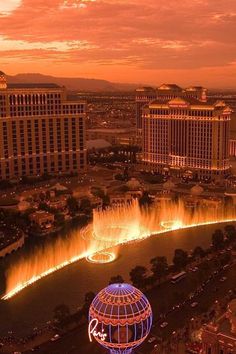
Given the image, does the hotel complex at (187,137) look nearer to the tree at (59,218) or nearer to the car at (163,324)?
the tree at (59,218)

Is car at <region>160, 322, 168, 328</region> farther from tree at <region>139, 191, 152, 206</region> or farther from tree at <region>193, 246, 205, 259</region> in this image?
tree at <region>139, 191, 152, 206</region>

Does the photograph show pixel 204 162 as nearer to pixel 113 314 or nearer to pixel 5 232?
pixel 5 232

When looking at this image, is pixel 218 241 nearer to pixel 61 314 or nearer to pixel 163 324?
pixel 163 324

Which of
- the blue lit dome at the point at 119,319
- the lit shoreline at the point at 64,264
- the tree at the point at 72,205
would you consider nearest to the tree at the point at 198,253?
the lit shoreline at the point at 64,264

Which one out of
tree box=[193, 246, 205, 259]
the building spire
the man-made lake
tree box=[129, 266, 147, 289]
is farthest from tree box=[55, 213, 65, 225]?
the building spire

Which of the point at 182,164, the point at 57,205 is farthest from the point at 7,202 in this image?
the point at 182,164

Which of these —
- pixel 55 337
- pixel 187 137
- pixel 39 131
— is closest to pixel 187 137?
pixel 187 137

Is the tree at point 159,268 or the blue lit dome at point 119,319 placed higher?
the blue lit dome at point 119,319
